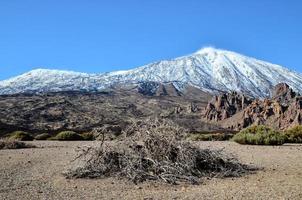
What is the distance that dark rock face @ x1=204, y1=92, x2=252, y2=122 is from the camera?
6012 centimetres

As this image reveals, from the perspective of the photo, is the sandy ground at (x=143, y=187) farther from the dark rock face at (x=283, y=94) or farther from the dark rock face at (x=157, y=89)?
the dark rock face at (x=157, y=89)

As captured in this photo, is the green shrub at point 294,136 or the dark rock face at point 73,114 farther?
the dark rock face at point 73,114

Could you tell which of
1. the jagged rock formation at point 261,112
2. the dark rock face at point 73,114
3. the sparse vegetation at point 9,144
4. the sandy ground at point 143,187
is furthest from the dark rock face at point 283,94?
the sandy ground at point 143,187

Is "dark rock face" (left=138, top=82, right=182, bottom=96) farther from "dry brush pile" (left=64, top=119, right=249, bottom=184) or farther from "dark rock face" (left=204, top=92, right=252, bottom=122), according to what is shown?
"dry brush pile" (left=64, top=119, right=249, bottom=184)

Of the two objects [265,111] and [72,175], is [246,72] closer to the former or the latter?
[265,111]

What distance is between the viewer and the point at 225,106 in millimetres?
61938

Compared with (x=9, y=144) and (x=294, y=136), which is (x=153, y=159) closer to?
(x=9, y=144)

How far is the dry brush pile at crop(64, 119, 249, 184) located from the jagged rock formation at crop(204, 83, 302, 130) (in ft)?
106

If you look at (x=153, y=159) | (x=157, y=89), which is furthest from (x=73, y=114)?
(x=157, y=89)

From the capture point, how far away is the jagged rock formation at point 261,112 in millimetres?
46375

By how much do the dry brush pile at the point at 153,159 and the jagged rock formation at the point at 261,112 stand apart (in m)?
32.3

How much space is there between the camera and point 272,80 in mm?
173000

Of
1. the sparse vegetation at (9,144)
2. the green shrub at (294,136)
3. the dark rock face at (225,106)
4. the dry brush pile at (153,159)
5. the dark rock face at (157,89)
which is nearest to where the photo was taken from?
the dry brush pile at (153,159)

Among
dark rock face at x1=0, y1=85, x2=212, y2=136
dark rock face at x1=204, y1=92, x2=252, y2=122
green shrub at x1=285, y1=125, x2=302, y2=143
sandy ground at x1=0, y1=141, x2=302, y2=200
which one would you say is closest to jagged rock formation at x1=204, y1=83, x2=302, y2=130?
dark rock face at x1=204, y1=92, x2=252, y2=122
